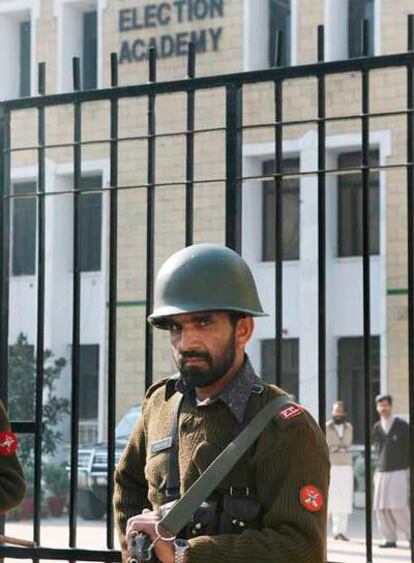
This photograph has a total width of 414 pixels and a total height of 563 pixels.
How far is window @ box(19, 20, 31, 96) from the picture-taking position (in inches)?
953

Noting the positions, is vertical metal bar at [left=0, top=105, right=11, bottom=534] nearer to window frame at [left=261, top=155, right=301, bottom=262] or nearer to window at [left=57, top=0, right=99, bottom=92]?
window frame at [left=261, top=155, right=301, bottom=262]

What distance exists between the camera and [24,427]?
4883mm

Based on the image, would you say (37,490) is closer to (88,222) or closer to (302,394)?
(302,394)

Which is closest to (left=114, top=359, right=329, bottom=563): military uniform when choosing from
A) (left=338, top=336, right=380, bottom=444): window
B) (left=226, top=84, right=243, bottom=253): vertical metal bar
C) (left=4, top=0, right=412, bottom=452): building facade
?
(left=226, top=84, right=243, bottom=253): vertical metal bar

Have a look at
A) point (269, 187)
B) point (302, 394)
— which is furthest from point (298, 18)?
point (302, 394)

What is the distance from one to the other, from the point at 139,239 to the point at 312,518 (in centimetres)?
1809

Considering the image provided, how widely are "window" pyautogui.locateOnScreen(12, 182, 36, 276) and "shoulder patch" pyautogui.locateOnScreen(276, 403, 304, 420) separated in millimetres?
20252

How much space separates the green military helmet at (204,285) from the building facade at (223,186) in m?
15.2

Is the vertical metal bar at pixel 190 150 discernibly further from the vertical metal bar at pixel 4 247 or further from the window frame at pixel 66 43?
the window frame at pixel 66 43

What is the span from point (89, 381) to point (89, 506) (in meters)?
6.00

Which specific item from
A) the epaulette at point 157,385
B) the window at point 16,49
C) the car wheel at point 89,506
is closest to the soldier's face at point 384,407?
the car wheel at point 89,506

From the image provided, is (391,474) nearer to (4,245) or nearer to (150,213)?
(4,245)

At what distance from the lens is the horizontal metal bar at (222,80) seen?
14.3ft

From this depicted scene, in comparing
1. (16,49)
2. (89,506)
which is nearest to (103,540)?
(89,506)
